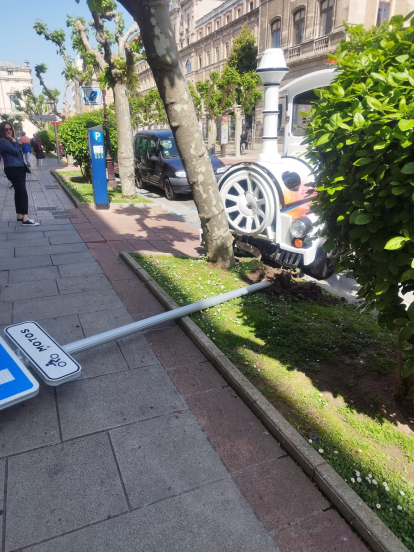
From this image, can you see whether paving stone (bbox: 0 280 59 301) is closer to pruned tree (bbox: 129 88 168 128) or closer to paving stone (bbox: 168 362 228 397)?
paving stone (bbox: 168 362 228 397)

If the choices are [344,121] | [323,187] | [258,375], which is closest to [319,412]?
[258,375]

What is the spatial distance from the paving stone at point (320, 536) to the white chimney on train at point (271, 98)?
15.1 feet

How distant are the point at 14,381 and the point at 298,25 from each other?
35922 millimetres

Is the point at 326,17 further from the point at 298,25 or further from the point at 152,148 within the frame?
the point at 152,148

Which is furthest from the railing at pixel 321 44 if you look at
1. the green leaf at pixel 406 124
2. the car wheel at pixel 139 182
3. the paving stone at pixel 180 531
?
the paving stone at pixel 180 531

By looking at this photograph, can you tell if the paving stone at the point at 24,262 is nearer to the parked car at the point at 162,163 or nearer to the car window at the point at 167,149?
the parked car at the point at 162,163

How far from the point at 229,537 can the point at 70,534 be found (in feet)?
2.46

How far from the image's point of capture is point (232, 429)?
2650 mm

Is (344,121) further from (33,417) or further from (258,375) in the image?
(33,417)

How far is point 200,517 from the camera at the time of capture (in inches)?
80.3

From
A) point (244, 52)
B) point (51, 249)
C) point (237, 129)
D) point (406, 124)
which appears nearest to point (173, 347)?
point (406, 124)

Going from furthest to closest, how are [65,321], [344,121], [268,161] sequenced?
[268,161] → [65,321] → [344,121]

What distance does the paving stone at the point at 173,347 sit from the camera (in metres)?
3.42

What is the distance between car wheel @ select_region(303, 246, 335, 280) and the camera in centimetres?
553
